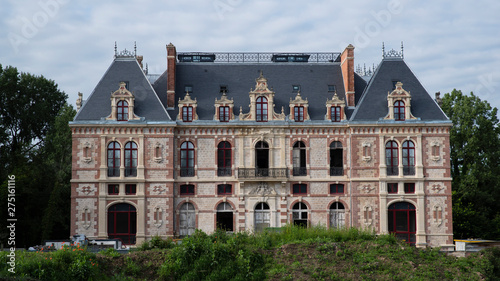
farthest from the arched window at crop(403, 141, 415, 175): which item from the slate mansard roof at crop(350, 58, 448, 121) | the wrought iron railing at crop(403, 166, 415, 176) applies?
the slate mansard roof at crop(350, 58, 448, 121)

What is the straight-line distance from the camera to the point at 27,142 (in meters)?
Result: 57.3

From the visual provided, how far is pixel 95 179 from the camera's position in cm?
4328

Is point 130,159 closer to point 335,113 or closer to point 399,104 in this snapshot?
point 335,113

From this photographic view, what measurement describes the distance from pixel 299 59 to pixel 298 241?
2410 cm

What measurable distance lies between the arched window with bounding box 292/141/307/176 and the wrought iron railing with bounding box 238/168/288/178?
960 millimetres

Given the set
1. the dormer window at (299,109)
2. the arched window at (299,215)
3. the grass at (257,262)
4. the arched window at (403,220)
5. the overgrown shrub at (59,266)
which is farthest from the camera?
the dormer window at (299,109)

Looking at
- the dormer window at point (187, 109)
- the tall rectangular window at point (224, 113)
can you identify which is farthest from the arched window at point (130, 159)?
the tall rectangular window at point (224, 113)

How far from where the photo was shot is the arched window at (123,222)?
1699 inches

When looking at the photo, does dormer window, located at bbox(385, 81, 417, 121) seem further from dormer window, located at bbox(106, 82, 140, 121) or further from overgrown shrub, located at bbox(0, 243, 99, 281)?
overgrown shrub, located at bbox(0, 243, 99, 281)

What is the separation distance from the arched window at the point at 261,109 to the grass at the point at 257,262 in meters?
17.5

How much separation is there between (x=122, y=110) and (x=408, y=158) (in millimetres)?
20968

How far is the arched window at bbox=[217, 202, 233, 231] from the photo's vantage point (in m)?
44.2

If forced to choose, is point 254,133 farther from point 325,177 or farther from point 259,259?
point 259,259

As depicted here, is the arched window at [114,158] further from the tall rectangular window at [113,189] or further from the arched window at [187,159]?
the arched window at [187,159]
